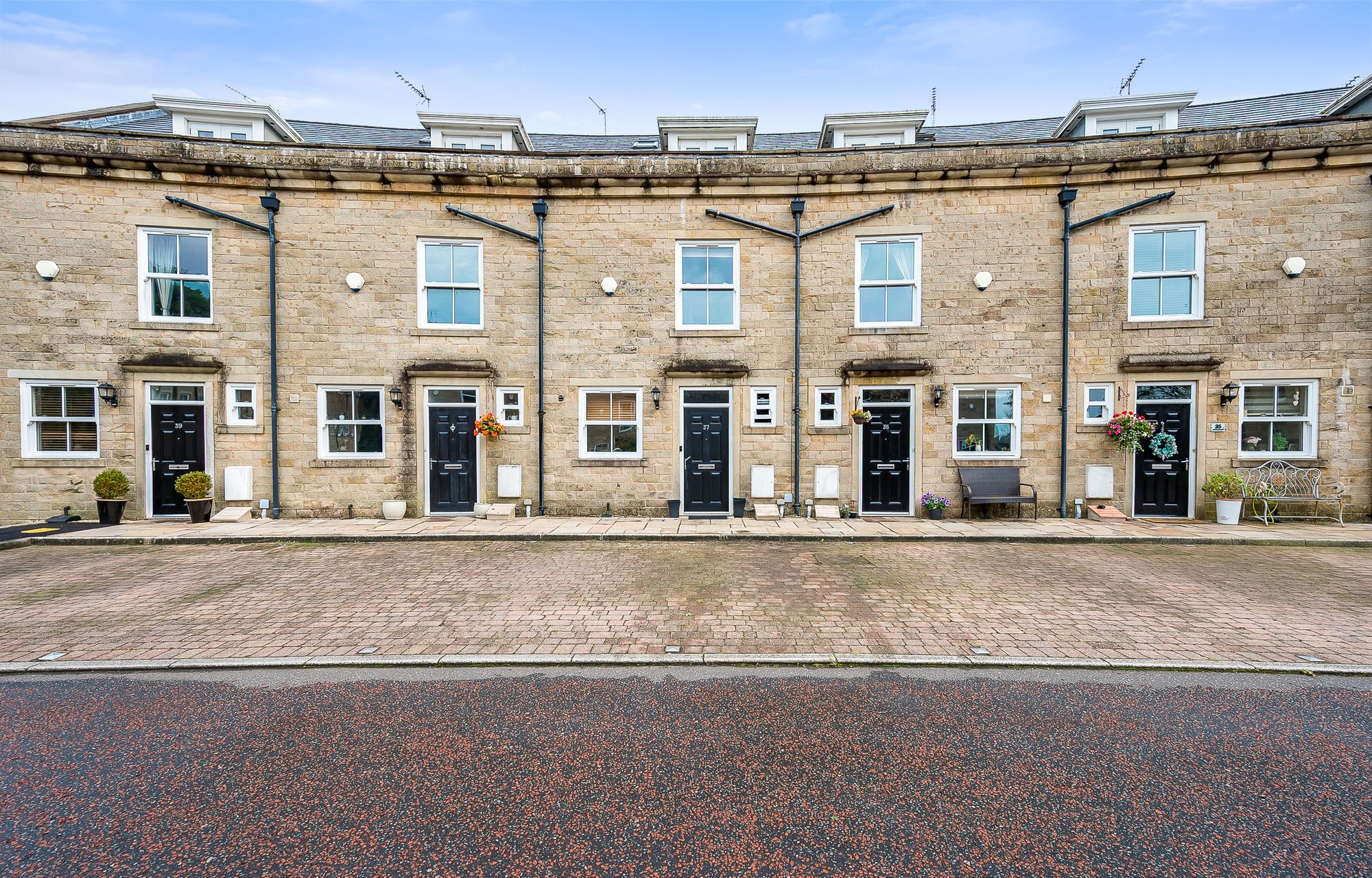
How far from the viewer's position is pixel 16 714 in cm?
386

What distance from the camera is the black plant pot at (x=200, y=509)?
1100 cm

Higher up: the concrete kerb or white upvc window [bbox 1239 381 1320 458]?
white upvc window [bbox 1239 381 1320 458]

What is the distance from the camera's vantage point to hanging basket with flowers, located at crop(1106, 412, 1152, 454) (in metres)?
11.0

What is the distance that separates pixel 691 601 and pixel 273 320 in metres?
Result: 11.2

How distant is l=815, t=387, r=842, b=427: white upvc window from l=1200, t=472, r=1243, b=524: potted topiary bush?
24.1ft

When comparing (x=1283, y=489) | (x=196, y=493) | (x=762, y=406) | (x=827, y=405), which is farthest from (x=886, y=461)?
(x=196, y=493)

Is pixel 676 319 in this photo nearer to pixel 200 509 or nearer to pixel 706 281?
pixel 706 281

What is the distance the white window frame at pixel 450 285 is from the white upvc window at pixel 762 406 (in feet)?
20.0

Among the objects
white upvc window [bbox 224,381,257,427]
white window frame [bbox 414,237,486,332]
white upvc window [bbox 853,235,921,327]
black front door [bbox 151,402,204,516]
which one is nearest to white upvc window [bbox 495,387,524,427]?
white window frame [bbox 414,237,486,332]

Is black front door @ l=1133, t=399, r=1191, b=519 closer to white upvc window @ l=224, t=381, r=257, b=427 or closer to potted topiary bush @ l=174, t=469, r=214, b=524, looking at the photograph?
white upvc window @ l=224, t=381, r=257, b=427

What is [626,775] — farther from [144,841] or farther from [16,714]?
[16,714]

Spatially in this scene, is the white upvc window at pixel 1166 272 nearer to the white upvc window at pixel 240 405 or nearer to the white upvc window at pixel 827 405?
the white upvc window at pixel 827 405

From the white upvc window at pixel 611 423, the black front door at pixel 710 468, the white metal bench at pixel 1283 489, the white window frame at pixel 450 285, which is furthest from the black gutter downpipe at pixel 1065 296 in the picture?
the white window frame at pixel 450 285

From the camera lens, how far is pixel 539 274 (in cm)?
1188
